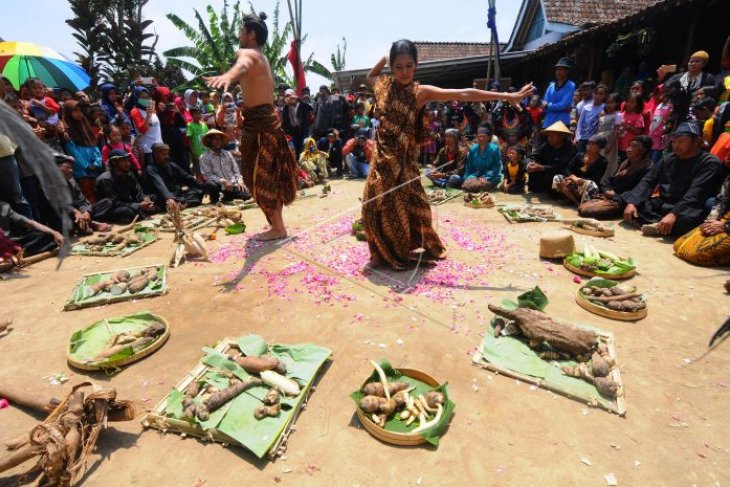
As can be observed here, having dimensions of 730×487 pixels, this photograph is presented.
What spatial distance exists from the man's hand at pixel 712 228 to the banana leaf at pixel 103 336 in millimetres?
5879

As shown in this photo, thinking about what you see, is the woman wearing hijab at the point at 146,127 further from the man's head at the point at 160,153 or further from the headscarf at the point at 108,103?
the headscarf at the point at 108,103

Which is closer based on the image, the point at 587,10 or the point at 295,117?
the point at 295,117

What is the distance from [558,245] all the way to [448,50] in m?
20.4

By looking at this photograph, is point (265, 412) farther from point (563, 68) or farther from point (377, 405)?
point (563, 68)

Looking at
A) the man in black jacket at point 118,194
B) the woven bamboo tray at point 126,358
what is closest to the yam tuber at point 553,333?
the woven bamboo tray at point 126,358

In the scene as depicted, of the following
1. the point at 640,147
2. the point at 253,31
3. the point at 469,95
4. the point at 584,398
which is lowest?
the point at 584,398

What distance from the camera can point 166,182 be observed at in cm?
807

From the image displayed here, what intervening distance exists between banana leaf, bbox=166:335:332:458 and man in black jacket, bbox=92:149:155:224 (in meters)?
5.18

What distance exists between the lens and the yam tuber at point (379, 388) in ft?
8.21

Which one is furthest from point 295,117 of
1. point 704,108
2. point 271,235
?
point 704,108

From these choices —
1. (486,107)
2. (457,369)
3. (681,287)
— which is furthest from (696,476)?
(486,107)

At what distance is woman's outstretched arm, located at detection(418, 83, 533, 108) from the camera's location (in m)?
3.55

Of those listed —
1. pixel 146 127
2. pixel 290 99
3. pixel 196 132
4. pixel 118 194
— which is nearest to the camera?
pixel 118 194

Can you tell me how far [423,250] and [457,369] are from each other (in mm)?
1734
